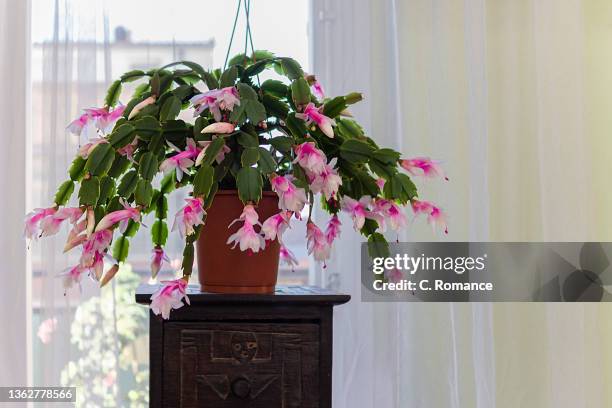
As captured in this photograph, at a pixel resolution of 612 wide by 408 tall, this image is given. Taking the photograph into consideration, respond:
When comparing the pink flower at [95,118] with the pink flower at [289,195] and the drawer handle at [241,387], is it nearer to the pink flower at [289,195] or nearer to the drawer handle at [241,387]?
the pink flower at [289,195]

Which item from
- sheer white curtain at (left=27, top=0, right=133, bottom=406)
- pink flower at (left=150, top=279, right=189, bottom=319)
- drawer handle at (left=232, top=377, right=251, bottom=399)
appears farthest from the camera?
sheer white curtain at (left=27, top=0, right=133, bottom=406)

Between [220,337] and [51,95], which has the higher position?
[51,95]

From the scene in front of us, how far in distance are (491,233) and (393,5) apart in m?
0.67

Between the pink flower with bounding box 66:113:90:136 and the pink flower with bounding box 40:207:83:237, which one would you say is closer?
the pink flower with bounding box 40:207:83:237

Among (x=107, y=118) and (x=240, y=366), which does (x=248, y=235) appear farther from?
(x=107, y=118)

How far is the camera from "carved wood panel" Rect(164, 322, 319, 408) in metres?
0.99

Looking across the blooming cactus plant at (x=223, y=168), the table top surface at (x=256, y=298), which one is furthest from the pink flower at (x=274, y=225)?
the table top surface at (x=256, y=298)

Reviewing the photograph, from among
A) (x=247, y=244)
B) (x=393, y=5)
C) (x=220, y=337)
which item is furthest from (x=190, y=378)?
(x=393, y=5)

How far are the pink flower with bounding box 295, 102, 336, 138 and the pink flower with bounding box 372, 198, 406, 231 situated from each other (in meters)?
0.13

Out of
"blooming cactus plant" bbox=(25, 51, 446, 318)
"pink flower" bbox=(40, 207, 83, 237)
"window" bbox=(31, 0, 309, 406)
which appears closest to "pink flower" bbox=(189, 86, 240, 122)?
"blooming cactus plant" bbox=(25, 51, 446, 318)

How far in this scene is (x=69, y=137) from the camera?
1887mm

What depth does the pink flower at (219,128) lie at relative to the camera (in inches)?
37.7

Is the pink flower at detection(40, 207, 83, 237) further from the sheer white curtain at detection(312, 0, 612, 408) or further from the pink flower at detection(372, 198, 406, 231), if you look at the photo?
the sheer white curtain at detection(312, 0, 612, 408)

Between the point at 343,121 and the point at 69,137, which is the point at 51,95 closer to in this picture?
the point at 69,137
